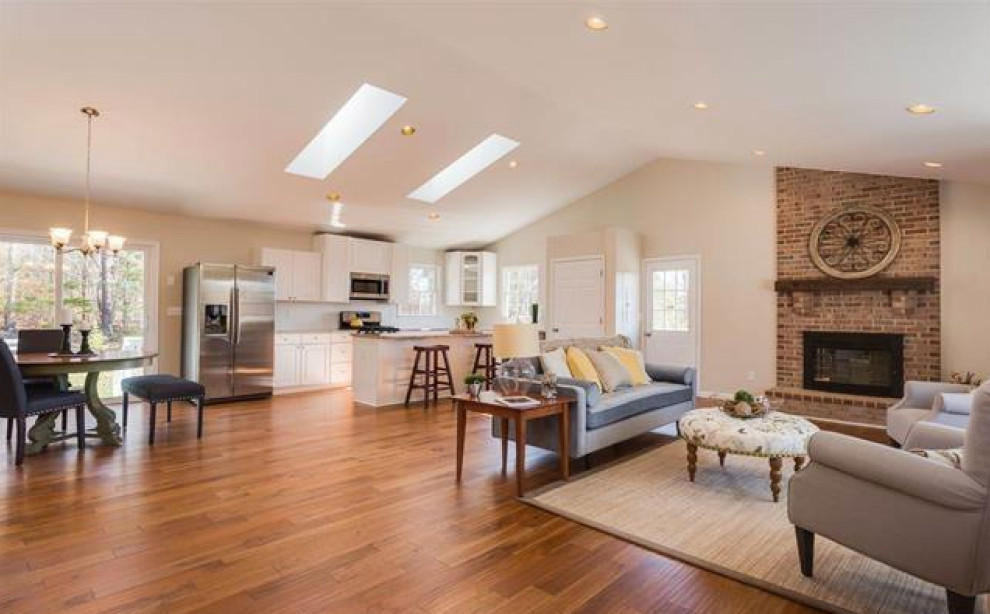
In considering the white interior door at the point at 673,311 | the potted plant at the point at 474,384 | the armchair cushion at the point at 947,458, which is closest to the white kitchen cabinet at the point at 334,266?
the white interior door at the point at 673,311

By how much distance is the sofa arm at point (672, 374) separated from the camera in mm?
5070

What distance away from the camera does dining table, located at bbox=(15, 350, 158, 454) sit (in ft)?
13.1

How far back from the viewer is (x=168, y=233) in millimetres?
6688

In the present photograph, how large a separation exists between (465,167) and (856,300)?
4881 mm

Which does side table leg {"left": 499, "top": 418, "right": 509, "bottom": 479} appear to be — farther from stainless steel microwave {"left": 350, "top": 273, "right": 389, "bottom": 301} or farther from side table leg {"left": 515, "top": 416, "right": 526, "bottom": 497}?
stainless steel microwave {"left": 350, "top": 273, "right": 389, "bottom": 301}

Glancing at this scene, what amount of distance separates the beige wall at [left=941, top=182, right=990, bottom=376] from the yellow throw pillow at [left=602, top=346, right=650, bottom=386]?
3261mm

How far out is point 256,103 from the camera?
4582 millimetres

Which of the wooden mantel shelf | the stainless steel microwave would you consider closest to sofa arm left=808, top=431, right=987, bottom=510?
the wooden mantel shelf

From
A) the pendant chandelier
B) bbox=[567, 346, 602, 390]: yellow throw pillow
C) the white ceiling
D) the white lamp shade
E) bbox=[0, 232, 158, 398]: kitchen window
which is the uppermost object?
the white ceiling

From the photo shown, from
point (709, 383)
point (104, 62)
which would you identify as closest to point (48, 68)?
point (104, 62)

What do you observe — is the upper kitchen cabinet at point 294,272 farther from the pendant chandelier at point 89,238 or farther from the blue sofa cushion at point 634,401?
the blue sofa cushion at point 634,401

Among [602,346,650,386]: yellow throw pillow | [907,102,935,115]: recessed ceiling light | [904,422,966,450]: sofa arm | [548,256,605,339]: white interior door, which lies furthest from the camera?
[548,256,605,339]: white interior door

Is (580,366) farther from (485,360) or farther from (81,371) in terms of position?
(81,371)

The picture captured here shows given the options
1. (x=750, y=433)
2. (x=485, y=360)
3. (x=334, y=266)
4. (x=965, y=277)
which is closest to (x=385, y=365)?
(x=485, y=360)
